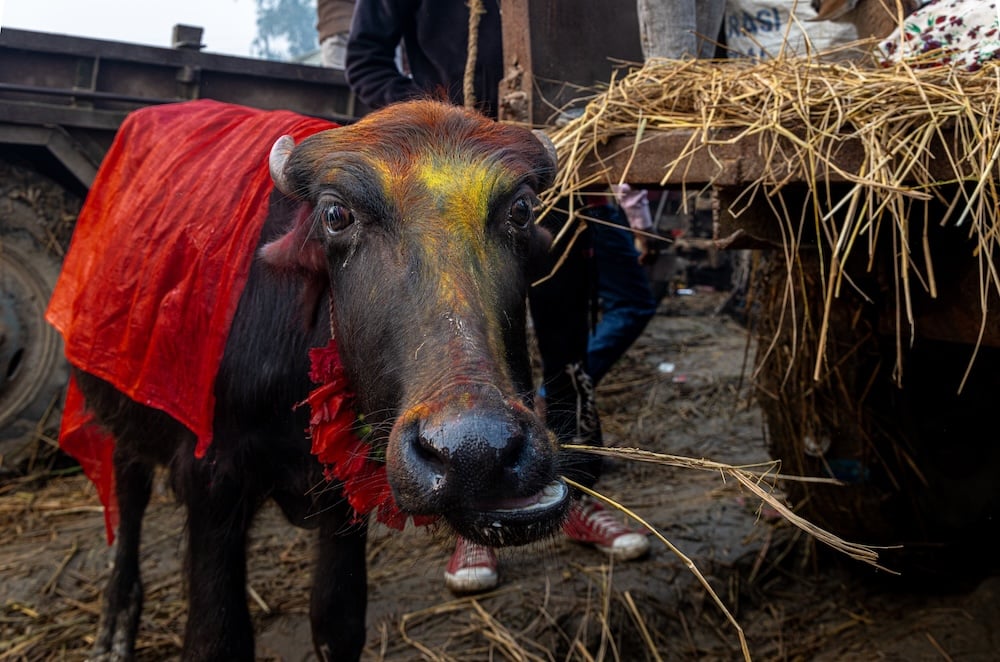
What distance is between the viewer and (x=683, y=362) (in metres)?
7.12

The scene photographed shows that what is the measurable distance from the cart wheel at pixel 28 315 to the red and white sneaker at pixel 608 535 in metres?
3.23

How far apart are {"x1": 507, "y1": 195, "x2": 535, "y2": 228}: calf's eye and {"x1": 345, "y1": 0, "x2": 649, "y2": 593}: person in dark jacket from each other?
146 cm

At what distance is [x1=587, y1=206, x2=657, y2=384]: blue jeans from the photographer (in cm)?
475

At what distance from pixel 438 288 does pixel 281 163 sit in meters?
0.70

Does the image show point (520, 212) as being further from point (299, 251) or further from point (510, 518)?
point (510, 518)

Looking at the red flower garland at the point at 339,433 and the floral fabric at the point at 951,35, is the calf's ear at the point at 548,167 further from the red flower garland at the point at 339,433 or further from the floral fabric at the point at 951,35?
the floral fabric at the point at 951,35

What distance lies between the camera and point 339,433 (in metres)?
2.00

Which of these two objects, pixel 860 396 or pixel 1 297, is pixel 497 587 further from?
pixel 1 297

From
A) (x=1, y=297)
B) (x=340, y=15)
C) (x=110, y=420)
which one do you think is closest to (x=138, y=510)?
(x=110, y=420)

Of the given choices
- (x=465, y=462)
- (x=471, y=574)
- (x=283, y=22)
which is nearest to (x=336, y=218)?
(x=465, y=462)

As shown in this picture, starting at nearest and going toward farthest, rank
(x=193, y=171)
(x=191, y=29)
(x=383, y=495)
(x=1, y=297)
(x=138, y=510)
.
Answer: (x=383, y=495) → (x=193, y=171) → (x=138, y=510) → (x=1, y=297) → (x=191, y=29)

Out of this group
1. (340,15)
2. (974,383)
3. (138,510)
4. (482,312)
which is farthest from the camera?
(340,15)

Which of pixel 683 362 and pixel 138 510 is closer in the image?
pixel 138 510

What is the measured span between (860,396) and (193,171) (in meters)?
2.61
